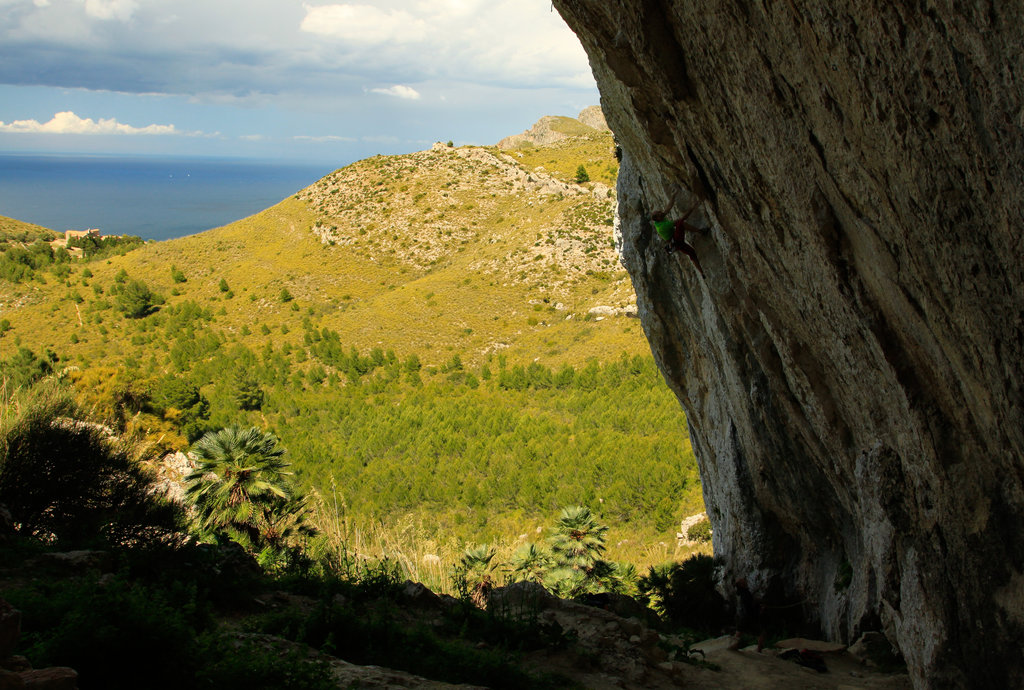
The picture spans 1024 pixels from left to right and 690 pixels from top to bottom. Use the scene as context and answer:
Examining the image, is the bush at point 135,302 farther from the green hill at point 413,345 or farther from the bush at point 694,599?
the bush at point 694,599

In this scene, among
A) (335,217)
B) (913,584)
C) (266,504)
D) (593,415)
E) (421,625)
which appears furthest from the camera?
(335,217)

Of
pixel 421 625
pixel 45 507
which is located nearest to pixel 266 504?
pixel 45 507

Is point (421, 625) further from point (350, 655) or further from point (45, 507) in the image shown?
point (45, 507)

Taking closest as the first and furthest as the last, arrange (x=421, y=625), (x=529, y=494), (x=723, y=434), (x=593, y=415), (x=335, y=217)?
(x=421, y=625) → (x=723, y=434) → (x=529, y=494) → (x=593, y=415) → (x=335, y=217)

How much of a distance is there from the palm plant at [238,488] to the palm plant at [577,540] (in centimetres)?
769

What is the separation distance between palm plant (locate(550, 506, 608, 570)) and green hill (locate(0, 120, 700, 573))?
26.0 feet

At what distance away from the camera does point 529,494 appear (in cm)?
2808

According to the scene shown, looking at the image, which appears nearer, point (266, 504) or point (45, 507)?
point (45, 507)

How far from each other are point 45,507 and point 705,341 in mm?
12597

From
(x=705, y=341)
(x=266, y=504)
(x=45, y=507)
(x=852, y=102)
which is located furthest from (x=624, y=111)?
(x=266, y=504)

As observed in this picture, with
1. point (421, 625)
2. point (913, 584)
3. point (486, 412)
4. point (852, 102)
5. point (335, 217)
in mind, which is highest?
point (335, 217)

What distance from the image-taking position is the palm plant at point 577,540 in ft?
56.6

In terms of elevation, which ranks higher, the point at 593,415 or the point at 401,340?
the point at 401,340

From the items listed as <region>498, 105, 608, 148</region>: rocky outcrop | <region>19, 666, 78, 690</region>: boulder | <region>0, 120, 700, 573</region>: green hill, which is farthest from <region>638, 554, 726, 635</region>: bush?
<region>498, 105, 608, 148</region>: rocky outcrop
